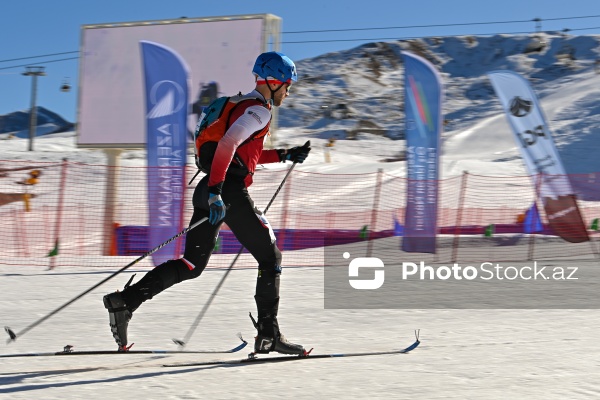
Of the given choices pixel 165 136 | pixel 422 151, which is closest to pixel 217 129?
pixel 165 136

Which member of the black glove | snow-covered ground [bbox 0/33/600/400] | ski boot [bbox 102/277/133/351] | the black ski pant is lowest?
snow-covered ground [bbox 0/33/600/400]

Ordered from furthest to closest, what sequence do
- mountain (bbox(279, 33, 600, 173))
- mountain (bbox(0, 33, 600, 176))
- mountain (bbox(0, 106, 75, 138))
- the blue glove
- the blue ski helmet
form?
mountain (bbox(0, 106, 75, 138)) < mountain (bbox(279, 33, 600, 173)) < mountain (bbox(0, 33, 600, 176)) < the blue ski helmet < the blue glove

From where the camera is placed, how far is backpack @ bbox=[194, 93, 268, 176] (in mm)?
4289

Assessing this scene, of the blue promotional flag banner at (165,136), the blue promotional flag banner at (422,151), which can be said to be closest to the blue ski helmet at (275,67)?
the blue promotional flag banner at (165,136)

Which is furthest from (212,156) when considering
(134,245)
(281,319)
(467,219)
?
(467,219)

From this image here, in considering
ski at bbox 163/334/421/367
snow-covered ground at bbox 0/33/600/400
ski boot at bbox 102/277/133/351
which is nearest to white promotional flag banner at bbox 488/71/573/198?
snow-covered ground at bbox 0/33/600/400

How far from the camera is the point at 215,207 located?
4.16 m

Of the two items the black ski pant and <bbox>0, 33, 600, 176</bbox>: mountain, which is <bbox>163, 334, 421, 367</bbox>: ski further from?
<bbox>0, 33, 600, 176</bbox>: mountain

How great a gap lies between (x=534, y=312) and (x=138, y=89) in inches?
504

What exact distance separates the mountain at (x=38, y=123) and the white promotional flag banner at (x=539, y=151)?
82695 millimetres

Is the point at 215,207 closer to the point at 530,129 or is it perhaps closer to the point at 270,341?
the point at 270,341

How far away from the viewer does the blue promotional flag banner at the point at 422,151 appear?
521 inches

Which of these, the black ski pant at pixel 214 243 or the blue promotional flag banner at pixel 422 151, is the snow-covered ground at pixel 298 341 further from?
the blue promotional flag banner at pixel 422 151

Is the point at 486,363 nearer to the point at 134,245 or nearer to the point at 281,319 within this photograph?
the point at 281,319
